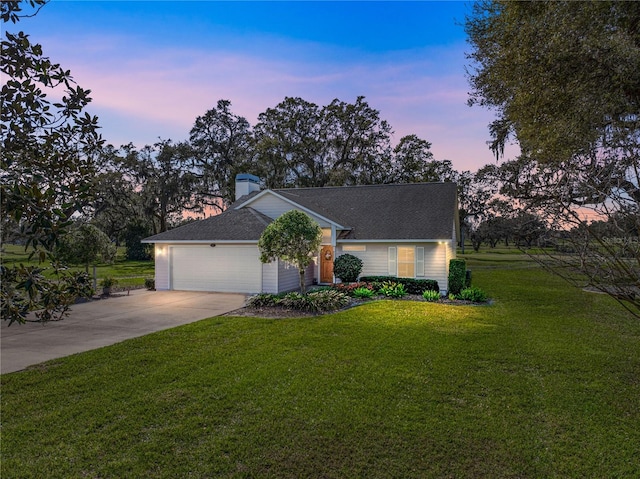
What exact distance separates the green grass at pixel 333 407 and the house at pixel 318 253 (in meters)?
7.14

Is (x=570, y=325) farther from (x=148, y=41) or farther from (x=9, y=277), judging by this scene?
(x=148, y=41)

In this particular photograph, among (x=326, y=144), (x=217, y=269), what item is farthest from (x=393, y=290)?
(x=326, y=144)

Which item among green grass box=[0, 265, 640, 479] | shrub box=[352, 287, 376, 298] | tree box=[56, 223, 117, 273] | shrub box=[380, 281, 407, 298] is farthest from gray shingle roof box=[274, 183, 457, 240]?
tree box=[56, 223, 117, 273]

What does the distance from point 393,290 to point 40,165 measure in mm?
13419

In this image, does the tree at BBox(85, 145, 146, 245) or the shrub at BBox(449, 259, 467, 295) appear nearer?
the shrub at BBox(449, 259, 467, 295)

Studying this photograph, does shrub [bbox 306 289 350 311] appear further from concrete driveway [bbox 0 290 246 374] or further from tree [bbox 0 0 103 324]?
tree [bbox 0 0 103 324]

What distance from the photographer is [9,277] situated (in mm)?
2094

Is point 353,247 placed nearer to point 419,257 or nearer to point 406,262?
point 406,262

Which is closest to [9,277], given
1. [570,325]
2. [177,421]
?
[177,421]

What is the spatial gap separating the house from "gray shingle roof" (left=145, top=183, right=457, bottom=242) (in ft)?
0.16

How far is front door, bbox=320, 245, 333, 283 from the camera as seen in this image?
59.6 feet

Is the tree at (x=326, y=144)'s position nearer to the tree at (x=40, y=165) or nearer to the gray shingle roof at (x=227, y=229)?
the gray shingle roof at (x=227, y=229)

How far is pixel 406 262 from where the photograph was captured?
16594 mm

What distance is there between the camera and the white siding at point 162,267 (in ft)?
56.2
